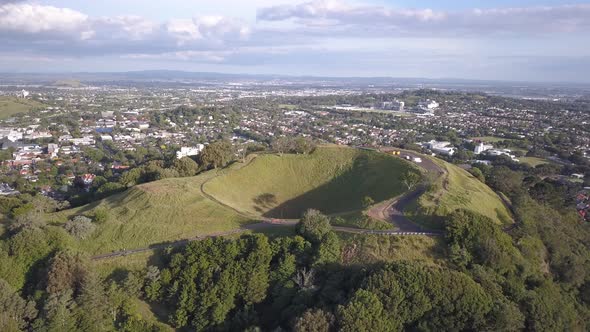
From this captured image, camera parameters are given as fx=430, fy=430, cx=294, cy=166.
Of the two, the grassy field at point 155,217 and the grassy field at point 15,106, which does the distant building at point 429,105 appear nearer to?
the grassy field at point 15,106

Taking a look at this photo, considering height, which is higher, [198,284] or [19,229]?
[19,229]

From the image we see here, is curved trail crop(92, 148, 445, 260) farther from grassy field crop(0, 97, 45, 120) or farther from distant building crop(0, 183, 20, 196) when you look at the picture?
grassy field crop(0, 97, 45, 120)

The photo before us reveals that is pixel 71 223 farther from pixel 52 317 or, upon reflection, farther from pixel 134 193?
pixel 52 317

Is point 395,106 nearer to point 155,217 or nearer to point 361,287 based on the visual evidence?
point 155,217

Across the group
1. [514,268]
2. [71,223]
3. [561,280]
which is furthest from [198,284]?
[561,280]

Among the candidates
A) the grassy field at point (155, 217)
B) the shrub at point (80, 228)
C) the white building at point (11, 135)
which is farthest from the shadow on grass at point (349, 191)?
the white building at point (11, 135)

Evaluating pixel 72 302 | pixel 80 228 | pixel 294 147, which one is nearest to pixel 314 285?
pixel 72 302
